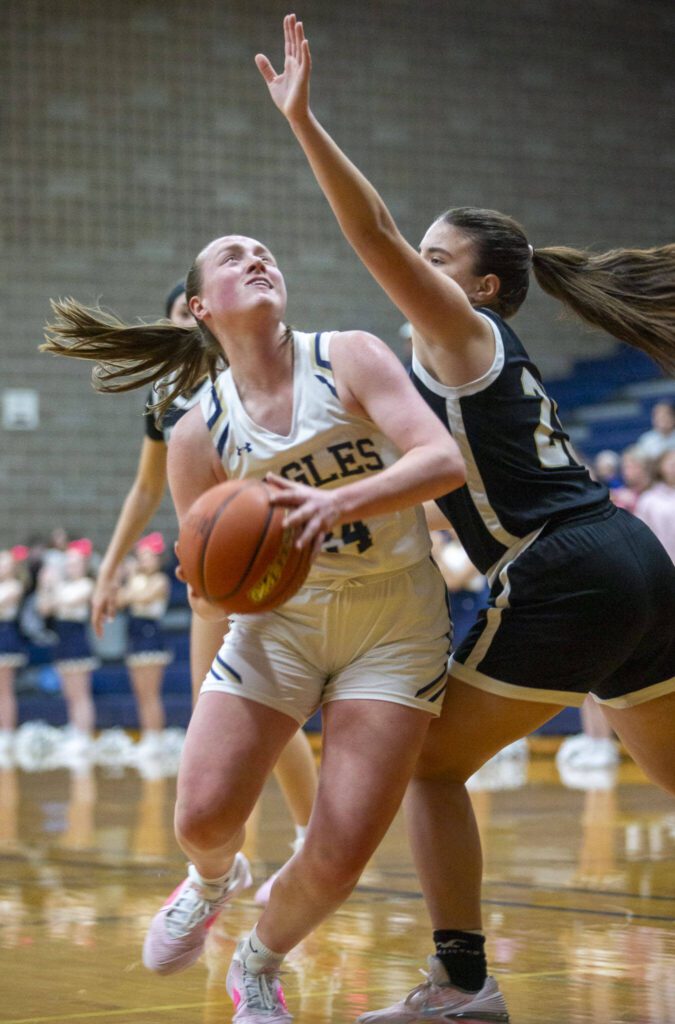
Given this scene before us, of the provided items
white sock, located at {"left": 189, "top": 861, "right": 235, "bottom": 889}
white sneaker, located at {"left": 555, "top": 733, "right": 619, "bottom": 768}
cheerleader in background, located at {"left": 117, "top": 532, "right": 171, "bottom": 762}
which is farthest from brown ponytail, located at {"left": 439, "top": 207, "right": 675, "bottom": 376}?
cheerleader in background, located at {"left": 117, "top": 532, "right": 171, "bottom": 762}

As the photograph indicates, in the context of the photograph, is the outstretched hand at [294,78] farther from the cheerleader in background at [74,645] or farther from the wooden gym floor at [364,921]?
the cheerleader in background at [74,645]

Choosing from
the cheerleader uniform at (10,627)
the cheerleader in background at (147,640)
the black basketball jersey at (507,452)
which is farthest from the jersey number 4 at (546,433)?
the cheerleader uniform at (10,627)

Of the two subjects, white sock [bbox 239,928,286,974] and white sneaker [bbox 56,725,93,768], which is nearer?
white sock [bbox 239,928,286,974]

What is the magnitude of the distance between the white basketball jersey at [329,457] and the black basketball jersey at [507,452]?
161 mm

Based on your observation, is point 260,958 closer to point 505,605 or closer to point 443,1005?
point 443,1005

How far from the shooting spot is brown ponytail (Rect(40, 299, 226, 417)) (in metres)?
3.38

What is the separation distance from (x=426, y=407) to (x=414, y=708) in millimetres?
576

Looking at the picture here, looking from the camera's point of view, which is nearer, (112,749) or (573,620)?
(573,620)

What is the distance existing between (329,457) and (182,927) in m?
1.06

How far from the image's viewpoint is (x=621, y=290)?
3.33m

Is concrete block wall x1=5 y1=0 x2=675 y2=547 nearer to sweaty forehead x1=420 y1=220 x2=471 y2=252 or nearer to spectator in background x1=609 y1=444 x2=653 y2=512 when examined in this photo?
spectator in background x1=609 y1=444 x2=653 y2=512

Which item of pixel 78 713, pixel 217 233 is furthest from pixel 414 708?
pixel 217 233

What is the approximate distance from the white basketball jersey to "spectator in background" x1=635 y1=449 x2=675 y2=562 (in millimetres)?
5824

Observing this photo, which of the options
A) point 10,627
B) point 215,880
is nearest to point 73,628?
point 10,627
